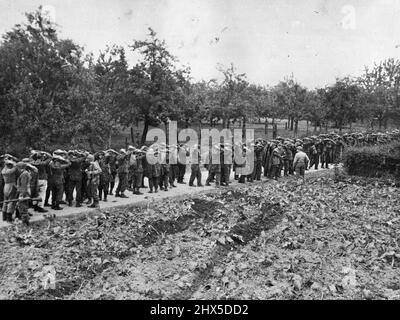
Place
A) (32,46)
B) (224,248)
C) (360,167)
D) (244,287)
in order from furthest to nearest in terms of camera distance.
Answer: (32,46) → (360,167) → (224,248) → (244,287)

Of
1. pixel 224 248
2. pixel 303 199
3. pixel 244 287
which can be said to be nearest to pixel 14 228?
pixel 224 248

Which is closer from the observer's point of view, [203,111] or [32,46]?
[32,46]

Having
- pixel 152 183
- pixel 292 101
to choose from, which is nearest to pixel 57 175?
pixel 152 183

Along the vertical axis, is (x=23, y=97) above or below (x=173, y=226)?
above

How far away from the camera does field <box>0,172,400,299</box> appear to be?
711 cm

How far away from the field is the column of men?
1.22 metres

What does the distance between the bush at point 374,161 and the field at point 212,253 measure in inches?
183

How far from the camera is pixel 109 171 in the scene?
13.8 m

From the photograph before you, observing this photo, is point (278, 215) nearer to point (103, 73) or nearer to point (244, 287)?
point (244, 287)

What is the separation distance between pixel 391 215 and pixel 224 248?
5.78 m

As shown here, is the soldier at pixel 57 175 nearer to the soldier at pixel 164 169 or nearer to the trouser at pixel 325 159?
the soldier at pixel 164 169

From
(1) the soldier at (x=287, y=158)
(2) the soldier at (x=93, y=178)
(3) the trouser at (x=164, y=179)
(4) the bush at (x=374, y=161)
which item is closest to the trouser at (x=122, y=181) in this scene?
A: (2) the soldier at (x=93, y=178)

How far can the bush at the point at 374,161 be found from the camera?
17.5 metres

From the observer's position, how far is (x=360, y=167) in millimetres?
18406
